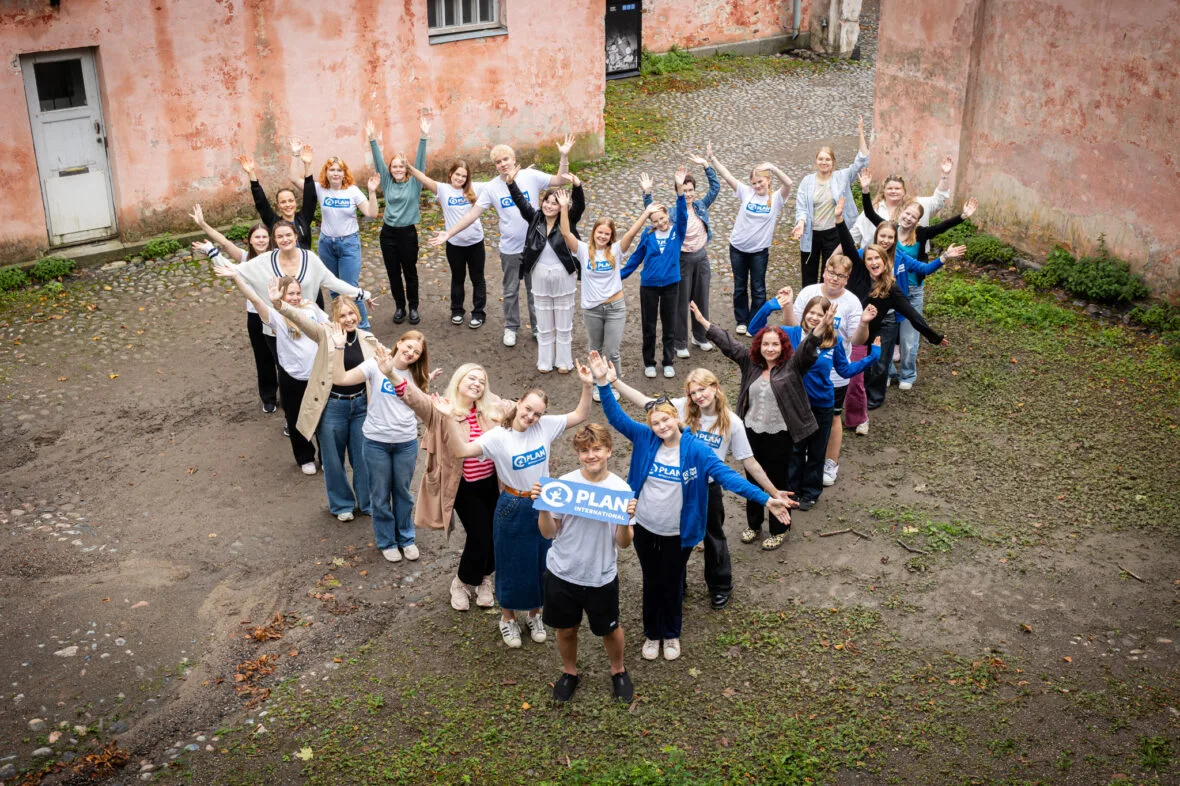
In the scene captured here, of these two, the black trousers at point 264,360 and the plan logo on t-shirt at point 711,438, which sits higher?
the plan logo on t-shirt at point 711,438

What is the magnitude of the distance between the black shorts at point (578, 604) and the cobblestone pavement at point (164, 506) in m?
→ 1.51

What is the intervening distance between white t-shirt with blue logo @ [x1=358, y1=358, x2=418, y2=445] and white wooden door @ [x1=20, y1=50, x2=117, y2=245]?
7.18m

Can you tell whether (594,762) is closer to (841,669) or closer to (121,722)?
(841,669)

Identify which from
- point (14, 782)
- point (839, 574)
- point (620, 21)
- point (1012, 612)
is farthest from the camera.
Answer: point (620, 21)

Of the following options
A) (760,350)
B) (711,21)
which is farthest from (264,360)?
(711,21)

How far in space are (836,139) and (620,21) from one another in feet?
16.0

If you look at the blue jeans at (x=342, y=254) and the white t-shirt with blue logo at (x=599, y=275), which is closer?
the white t-shirt with blue logo at (x=599, y=275)

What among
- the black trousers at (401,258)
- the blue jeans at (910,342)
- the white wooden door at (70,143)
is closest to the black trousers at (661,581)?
the blue jeans at (910,342)

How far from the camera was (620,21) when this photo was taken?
797 inches

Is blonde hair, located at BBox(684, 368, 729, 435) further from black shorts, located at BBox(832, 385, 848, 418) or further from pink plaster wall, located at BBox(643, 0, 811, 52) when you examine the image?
pink plaster wall, located at BBox(643, 0, 811, 52)

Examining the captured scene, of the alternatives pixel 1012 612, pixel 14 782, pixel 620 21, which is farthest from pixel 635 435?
pixel 620 21

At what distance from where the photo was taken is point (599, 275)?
10094 millimetres

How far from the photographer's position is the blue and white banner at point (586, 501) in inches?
241

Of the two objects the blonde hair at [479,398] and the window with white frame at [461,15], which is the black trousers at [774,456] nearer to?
the blonde hair at [479,398]
